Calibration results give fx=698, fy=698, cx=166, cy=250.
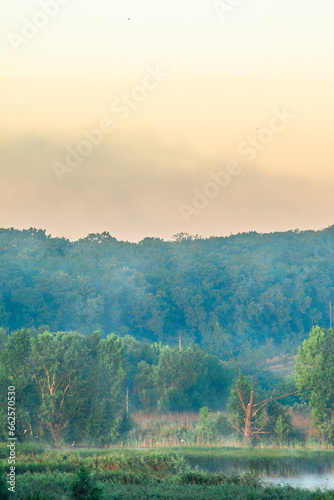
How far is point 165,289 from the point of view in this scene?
72.2 meters

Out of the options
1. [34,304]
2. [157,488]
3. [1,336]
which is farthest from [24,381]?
[34,304]

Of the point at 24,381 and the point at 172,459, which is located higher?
the point at 24,381

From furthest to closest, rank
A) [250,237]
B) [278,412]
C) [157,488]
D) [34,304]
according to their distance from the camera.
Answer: [250,237]
[34,304]
[278,412]
[157,488]

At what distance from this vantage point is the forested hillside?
206 feet

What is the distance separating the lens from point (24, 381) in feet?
99.0

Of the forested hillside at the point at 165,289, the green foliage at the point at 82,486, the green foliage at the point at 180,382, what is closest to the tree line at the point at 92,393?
the green foliage at the point at 180,382

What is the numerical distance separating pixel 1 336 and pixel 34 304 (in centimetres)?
1482

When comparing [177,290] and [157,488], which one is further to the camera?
[177,290]

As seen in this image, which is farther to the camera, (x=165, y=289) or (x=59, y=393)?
(x=165, y=289)

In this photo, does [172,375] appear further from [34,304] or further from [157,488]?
[157,488]

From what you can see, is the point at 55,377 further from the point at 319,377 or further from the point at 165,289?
the point at 165,289

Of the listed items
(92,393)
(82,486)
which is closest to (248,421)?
(92,393)

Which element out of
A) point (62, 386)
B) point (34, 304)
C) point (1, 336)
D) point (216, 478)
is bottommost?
point (216, 478)

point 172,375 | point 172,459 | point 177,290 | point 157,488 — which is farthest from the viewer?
point 177,290
